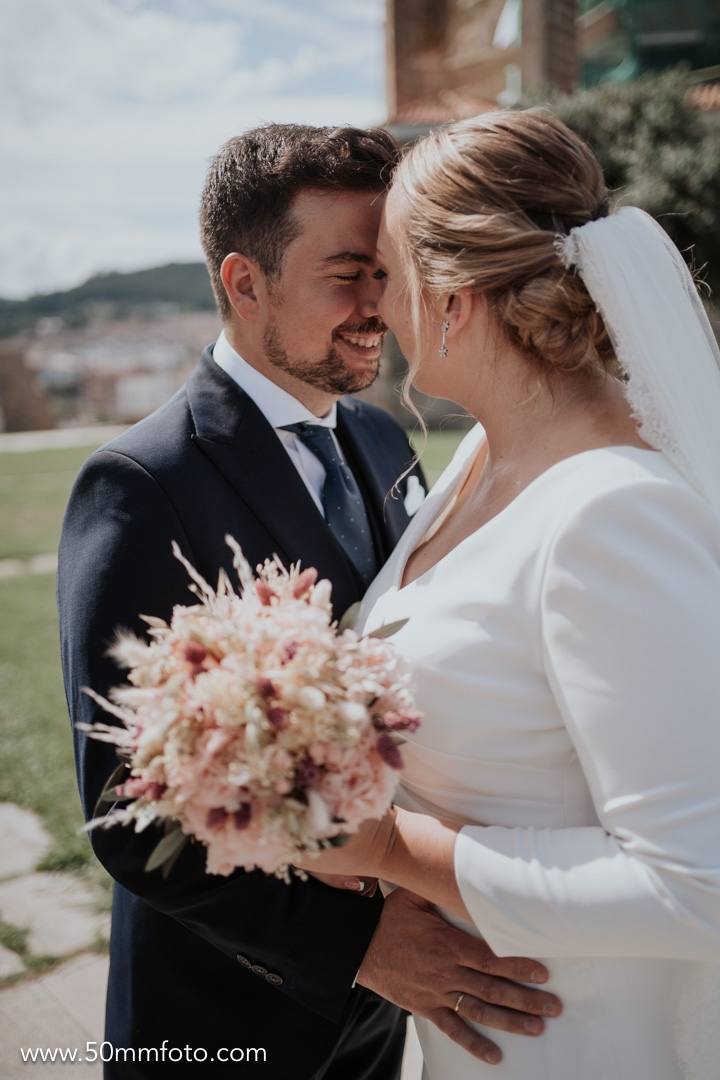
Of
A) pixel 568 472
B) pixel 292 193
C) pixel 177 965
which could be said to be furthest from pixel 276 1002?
pixel 292 193

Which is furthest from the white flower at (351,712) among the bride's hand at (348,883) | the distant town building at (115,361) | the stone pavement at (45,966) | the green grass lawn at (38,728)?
the distant town building at (115,361)

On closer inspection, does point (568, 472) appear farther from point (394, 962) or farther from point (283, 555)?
point (394, 962)

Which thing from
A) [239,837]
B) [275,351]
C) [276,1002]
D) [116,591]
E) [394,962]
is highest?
A: [275,351]

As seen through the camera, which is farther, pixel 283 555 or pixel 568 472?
pixel 283 555

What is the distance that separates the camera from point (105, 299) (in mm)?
63406

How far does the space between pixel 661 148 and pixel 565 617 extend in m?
20.1

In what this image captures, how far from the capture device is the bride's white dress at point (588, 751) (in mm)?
1553

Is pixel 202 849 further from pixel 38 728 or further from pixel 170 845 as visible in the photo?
pixel 38 728

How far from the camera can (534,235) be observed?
1.87 meters

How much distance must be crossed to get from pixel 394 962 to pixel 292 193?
1966mm

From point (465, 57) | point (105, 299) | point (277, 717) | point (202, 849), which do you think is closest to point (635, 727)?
point (277, 717)

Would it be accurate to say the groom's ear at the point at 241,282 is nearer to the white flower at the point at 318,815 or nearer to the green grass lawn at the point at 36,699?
the white flower at the point at 318,815

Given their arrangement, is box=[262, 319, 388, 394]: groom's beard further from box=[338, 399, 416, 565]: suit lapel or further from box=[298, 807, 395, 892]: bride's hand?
box=[298, 807, 395, 892]: bride's hand

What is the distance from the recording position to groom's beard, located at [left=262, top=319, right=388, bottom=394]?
257cm
